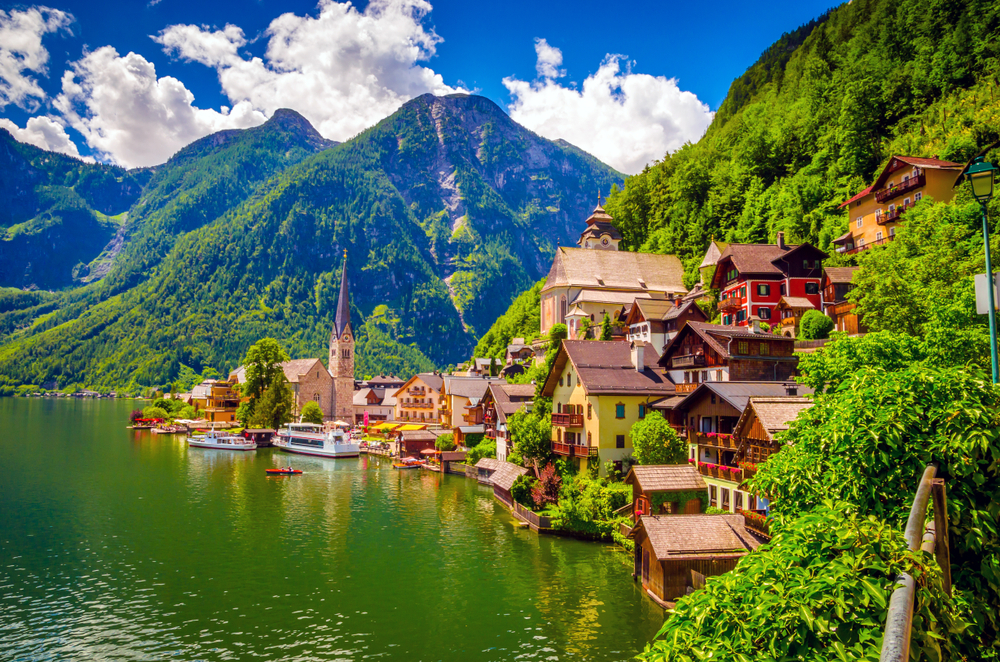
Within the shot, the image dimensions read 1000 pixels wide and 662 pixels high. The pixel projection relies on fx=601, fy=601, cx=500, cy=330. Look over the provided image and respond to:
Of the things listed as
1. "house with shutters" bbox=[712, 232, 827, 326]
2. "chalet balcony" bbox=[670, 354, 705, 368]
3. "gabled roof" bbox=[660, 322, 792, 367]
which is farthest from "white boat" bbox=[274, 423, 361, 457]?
"gabled roof" bbox=[660, 322, 792, 367]

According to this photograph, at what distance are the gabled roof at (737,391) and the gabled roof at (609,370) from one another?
621 cm

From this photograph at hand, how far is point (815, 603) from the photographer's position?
670 cm

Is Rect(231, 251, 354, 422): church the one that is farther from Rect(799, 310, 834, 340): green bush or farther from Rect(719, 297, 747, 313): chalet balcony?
Rect(799, 310, 834, 340): green bush

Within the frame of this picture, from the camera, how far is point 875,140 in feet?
244

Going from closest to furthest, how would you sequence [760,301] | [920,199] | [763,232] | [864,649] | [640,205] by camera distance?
1. [864,649]
2. [920,199]
3. [760,301]
4. [763,232]
5. [640,205]

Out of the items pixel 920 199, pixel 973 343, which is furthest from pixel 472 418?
pixel 973 343

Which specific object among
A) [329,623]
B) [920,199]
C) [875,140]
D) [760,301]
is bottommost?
[329,623]

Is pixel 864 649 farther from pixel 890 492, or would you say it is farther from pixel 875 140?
pixel 875 140

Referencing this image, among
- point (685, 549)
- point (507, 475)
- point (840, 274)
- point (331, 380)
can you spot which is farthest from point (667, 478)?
point (331, 380)

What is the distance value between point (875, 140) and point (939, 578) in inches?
3308

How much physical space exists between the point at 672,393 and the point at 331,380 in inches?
4697

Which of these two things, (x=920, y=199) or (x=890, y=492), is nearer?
(x=890, y=492)

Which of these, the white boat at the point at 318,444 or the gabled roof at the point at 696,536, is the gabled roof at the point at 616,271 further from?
the gabled roof at the point at 696,536

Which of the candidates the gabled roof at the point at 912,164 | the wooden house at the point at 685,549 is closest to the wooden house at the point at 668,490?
the wooden house at the point at 685,549
